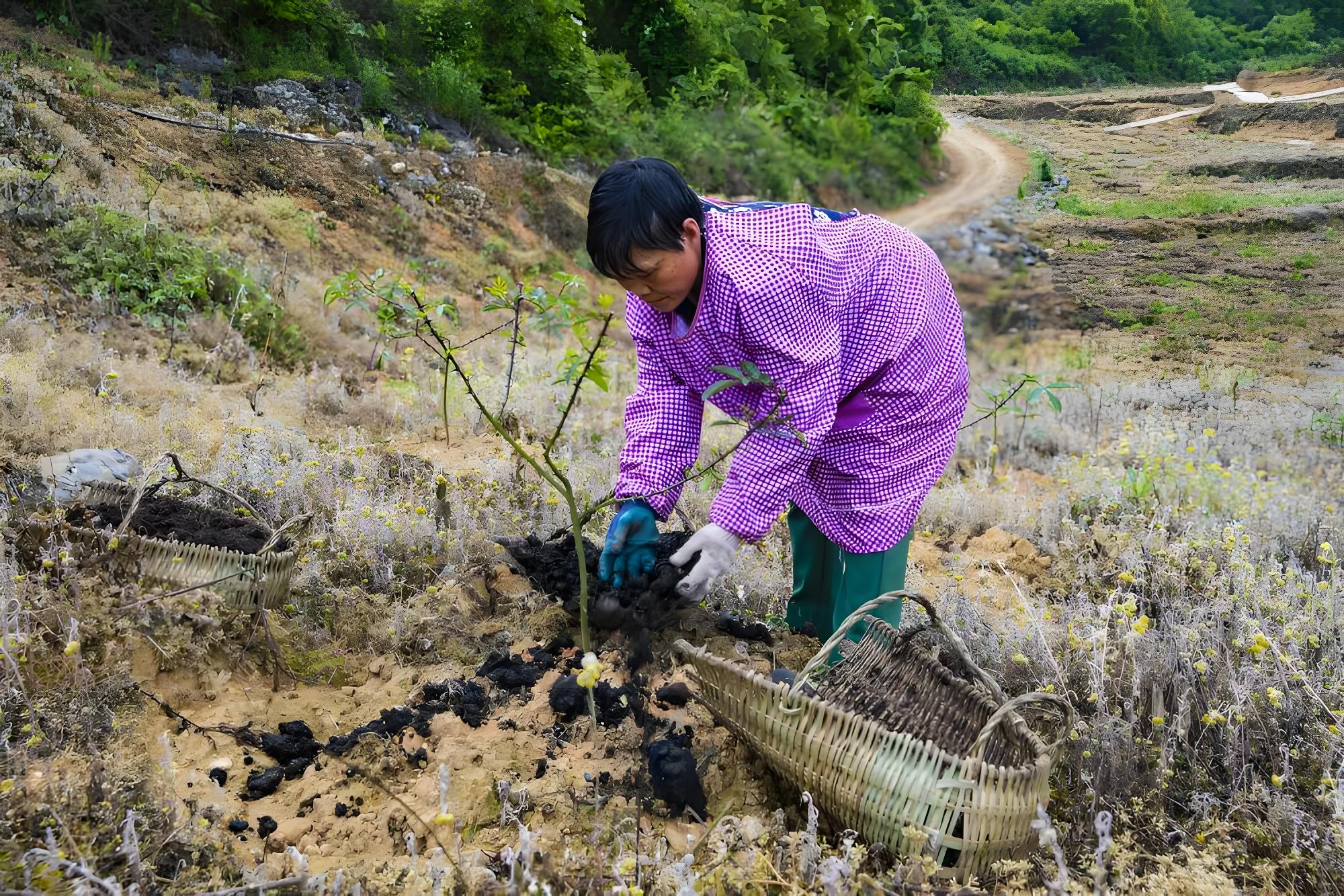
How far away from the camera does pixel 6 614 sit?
75.5 inches

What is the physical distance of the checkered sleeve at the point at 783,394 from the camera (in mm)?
1913

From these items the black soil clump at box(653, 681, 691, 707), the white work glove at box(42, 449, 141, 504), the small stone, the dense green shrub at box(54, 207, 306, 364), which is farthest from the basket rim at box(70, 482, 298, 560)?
the dense green shrub at box(54, 207, 306, 364)

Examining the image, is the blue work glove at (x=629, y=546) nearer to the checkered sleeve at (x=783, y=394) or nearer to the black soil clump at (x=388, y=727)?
the checkered sleeve at (x=783, y=394)

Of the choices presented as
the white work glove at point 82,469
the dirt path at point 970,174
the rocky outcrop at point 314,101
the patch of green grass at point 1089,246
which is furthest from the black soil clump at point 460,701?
the rocky outcrop at point 314,101

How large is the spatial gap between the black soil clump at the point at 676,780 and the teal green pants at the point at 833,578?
2.53 feet

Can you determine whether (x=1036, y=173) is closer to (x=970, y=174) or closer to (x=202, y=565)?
(x=970, y=174)

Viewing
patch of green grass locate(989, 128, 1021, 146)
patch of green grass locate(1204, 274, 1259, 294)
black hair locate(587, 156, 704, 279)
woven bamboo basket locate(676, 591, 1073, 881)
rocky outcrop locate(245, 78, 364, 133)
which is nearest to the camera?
woven bamboo basket locate(676, 591, 1073, 881)

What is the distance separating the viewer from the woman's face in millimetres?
1837

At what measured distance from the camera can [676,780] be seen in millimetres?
1771

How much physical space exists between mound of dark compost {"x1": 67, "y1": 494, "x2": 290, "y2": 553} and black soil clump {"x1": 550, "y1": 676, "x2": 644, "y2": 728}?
2.97 feet

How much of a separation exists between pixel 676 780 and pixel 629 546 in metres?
0.64

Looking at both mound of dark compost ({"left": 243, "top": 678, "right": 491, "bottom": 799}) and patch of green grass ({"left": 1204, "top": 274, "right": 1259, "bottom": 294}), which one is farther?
patch of green grass ({"left": 1204, "top": 274, "right": 1259, "bottom": 294})

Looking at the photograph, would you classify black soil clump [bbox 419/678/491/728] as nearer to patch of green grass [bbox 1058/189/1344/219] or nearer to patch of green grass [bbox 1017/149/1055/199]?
patch of green grass [bbox 1058/189/1344/219]

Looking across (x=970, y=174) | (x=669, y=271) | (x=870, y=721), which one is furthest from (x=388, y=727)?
(x=970, y=174)
